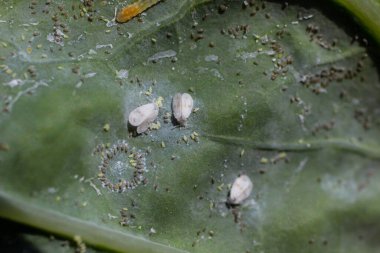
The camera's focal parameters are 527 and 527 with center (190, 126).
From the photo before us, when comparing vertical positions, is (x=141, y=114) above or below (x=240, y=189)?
above

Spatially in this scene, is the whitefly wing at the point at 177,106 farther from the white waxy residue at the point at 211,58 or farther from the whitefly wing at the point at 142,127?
the white waxy residue at the point at 211,58

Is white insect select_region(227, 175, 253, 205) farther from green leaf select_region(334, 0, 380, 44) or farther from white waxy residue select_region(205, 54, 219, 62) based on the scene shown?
green leaf select_region(334, 0, 380, 44)

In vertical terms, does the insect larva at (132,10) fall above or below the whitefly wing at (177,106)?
above

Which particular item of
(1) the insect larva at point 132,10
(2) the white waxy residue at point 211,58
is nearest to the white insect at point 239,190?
(2) the white waxy residue at point 211,58

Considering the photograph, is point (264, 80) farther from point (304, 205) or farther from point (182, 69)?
point (304, 205)

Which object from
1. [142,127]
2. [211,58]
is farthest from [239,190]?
[211,58]

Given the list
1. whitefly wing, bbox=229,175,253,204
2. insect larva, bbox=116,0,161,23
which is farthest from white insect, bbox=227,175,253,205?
insect larva, bbox=116,0,161,23

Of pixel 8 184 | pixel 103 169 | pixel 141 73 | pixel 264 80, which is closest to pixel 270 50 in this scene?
pixel 264 80

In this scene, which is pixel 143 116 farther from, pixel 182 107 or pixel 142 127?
pixel 182 107
